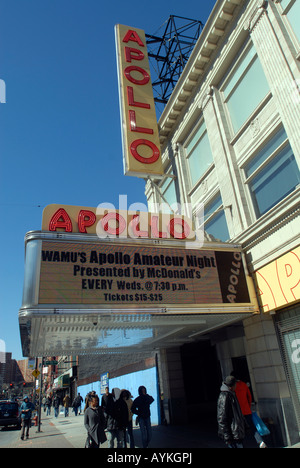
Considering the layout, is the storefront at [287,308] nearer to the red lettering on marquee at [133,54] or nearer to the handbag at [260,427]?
the handbag at [260,427]

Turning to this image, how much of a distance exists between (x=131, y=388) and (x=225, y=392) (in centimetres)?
1486

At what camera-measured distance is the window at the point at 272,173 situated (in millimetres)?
10043

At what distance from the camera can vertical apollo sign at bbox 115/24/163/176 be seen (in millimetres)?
14845

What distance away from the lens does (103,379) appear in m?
26.8

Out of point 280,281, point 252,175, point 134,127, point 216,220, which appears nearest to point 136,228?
point 280,281

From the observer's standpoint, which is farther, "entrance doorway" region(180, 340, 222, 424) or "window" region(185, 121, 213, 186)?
"entrance doorway" region(180, 340, 222, 424)

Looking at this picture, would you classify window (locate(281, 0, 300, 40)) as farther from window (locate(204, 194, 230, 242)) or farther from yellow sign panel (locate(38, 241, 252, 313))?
yellow sign panel (locate(38, 241, 252, 313))

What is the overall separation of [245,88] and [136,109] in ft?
17.2

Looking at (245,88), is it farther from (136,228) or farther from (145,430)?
(145,430)

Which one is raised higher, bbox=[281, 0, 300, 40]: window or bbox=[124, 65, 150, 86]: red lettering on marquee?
bbox=[124, 65, 150, 86]: red lettering on marquee

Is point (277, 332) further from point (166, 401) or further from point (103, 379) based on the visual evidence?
point (103, 379)

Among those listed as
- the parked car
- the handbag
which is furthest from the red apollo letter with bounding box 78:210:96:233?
the parked car

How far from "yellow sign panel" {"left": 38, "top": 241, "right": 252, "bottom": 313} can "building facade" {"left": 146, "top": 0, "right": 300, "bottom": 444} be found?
1.27 meters
